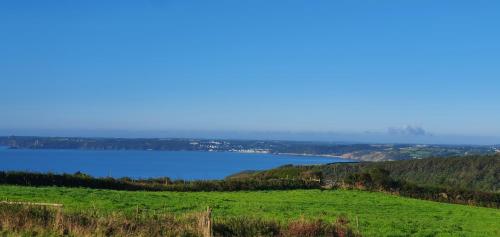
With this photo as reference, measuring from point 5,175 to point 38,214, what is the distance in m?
26.2

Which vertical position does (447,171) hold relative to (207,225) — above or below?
below

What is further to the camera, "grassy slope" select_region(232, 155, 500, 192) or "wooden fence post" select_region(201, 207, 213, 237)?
"grassy slope" select_region(232, 155, 500, 192)

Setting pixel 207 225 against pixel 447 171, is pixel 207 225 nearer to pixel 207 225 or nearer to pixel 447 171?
pixel 207 225

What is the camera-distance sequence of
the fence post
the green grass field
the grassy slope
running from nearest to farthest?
the fence post
the green grass field
the grassy slope

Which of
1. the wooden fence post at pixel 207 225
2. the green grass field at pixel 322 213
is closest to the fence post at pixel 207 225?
the wooden fence post at pixel 207 225

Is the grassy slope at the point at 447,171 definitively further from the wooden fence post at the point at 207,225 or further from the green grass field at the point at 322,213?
the wooden fence post at the point at 207,225

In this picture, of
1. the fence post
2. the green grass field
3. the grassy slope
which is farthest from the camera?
the grassy slope

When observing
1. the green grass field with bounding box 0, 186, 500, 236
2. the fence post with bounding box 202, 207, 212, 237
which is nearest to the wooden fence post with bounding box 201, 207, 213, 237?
the fence post with bounding box 202, 207, 212, 237

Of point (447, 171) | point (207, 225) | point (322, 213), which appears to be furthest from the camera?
point (447, 171)

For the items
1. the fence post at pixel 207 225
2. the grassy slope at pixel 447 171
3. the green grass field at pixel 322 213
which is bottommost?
the grassy slope at pixel 447 171

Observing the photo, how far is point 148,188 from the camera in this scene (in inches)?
1877

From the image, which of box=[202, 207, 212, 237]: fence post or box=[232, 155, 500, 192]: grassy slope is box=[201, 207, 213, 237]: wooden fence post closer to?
box=[202, 207, 212, 237]: fence post

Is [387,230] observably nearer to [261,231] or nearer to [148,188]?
[261,231]

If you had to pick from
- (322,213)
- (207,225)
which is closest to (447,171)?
(322,213)
